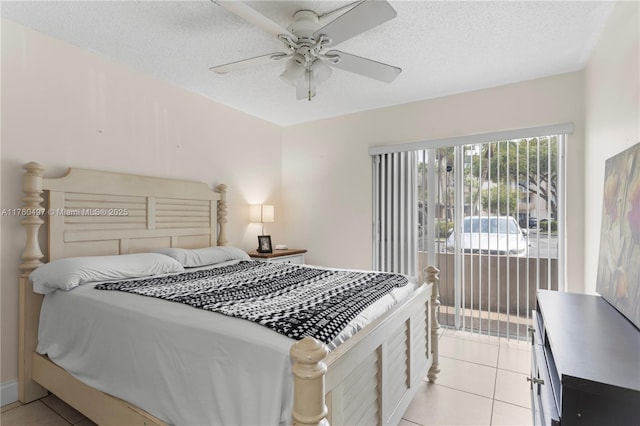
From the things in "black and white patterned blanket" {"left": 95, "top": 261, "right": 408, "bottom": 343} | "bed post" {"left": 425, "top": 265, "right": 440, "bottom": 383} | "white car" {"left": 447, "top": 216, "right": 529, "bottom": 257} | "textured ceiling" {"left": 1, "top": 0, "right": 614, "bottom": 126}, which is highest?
"textured ceiling" {"left": 1, "top": 0, "right": 614, "bottom": 126}

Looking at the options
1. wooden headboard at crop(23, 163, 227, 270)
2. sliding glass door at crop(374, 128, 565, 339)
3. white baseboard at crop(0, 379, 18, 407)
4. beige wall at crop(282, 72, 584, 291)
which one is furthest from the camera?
sliding glass door at crop(374, 128, 565, 339)

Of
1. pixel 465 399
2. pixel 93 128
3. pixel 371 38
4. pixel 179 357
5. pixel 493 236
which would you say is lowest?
pixel 465 399

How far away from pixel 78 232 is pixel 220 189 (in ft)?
4.48

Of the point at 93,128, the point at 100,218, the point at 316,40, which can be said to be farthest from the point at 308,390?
the point at 93,128

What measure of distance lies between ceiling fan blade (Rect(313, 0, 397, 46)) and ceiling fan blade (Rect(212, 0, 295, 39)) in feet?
0.81

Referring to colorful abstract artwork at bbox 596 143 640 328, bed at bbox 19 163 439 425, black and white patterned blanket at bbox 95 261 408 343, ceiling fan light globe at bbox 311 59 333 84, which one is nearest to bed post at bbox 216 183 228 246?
bed at bbox 19 163 439 425

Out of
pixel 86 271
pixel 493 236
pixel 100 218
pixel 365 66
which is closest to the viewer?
pixel 86 271

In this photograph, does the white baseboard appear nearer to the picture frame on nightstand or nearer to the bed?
the bed

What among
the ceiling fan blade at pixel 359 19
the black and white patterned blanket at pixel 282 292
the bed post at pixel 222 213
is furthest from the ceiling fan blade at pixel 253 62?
the bed post at pixel 222 213

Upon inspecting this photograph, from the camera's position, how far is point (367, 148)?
388cm

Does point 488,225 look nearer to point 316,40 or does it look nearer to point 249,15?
point 316,40

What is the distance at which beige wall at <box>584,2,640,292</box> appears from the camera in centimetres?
160

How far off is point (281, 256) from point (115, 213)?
5.63 feet

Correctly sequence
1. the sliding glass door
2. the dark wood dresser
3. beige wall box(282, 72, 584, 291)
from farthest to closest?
the sliding glass door, beige wall box(282, 72, 584, 291), the dark wood dresser
